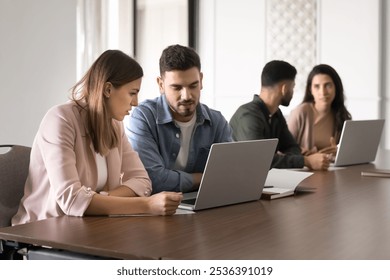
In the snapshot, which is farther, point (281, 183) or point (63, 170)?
point (281, 183)

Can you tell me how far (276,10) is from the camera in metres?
6.52

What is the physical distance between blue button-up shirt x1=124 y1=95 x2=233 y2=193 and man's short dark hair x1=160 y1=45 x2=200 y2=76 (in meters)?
0.17

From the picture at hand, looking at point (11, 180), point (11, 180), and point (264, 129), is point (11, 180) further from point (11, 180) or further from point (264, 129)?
point (264, 129)

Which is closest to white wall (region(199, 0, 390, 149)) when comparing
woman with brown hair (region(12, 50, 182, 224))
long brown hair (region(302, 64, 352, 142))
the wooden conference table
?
long brown hair (region(302, 64, 352, 142))

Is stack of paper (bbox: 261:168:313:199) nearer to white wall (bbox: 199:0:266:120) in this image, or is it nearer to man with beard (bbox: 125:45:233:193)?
man with beard (bbox: 125:45:233:193)

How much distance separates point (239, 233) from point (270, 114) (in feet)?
6.67

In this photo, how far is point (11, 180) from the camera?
238 cm

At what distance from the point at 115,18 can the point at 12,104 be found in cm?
191

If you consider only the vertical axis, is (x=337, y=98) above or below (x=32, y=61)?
below

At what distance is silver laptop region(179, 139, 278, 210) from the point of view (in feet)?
7.18

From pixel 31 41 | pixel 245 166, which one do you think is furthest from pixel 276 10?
pixel 245 166

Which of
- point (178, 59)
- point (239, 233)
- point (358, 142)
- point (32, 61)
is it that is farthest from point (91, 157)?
point (32, 61)

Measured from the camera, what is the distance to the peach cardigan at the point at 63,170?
84.5 inches

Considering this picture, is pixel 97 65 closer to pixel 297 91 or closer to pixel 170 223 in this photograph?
pixel 170 223
